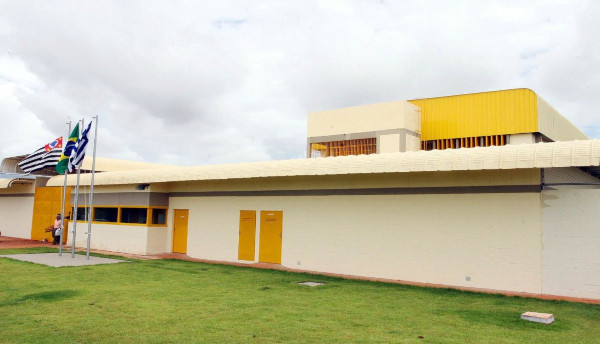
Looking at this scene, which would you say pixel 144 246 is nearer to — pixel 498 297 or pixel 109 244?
pixel 109 244

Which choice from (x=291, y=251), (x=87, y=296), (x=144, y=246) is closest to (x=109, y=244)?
(x=144, y=246)

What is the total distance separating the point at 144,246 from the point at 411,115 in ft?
55.2

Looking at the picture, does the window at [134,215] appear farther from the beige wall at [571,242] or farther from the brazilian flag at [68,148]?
the beige wall at [571,242]

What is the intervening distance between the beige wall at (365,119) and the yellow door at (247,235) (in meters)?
12.9

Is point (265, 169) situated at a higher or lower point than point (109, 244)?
higher

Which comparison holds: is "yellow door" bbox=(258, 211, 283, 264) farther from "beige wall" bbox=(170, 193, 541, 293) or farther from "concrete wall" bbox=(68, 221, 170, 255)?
"concrete wall" bbox=(68, 221, 170, 255)

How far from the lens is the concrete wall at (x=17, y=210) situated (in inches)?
1144

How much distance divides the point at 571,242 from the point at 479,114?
53.3 ft

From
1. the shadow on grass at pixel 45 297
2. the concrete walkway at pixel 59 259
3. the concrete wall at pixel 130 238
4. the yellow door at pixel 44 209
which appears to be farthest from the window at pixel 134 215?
the shadow on grass at pixel 45 297

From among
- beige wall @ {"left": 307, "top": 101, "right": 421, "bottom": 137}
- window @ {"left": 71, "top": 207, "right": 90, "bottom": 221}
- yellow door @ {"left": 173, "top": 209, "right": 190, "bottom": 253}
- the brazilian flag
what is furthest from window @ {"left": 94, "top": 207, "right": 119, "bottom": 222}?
beige wall @ {"left": 307, "top": 101, "right": 421, "bottom": 137}

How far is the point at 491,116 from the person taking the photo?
26031mm

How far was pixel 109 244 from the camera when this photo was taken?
74.2 feet

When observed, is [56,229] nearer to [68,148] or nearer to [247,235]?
[68,148]

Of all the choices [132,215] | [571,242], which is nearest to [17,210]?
[132,215]
